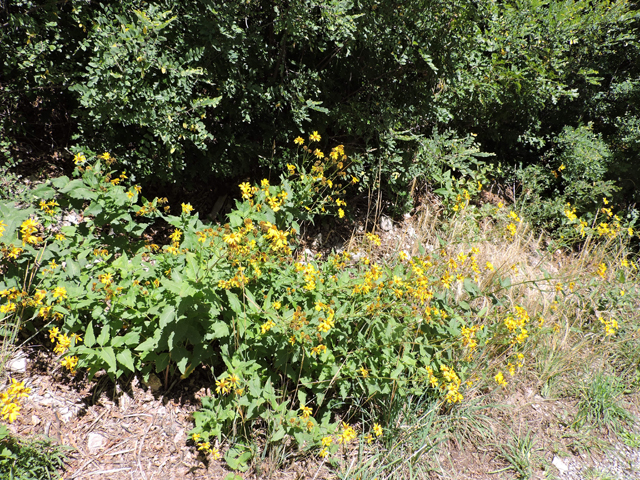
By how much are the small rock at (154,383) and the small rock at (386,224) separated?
242 centimetres

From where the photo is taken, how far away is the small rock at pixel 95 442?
2131mm

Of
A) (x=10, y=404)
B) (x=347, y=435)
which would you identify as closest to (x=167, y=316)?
(x=10, y=404)

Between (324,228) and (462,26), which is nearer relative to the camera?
(462,26)

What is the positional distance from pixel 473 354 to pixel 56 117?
3.70 metres

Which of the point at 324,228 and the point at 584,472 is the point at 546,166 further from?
the point at 584,472

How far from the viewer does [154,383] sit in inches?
97.3

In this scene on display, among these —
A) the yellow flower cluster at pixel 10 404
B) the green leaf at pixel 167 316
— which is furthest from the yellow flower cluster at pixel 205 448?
the yellow flower cluster at pixel 10 404

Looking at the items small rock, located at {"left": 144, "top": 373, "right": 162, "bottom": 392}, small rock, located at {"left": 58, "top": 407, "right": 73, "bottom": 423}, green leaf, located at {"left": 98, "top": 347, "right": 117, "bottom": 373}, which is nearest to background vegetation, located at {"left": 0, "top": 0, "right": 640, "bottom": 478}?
green leaf, located at {"left": 98, "top": 347, "right": 117, "bottom": 373}

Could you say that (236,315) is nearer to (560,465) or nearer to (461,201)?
(560,465)

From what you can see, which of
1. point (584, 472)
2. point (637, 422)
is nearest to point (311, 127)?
point (584, 472)

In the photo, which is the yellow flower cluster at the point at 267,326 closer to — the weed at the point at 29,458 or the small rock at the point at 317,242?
the weed at the point at 29,458

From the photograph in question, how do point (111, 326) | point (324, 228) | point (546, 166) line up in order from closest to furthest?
point (111, 326), point (324, 228), point (546, 166)

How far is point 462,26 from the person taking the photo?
3.26 m

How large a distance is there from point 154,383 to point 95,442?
41 cm
